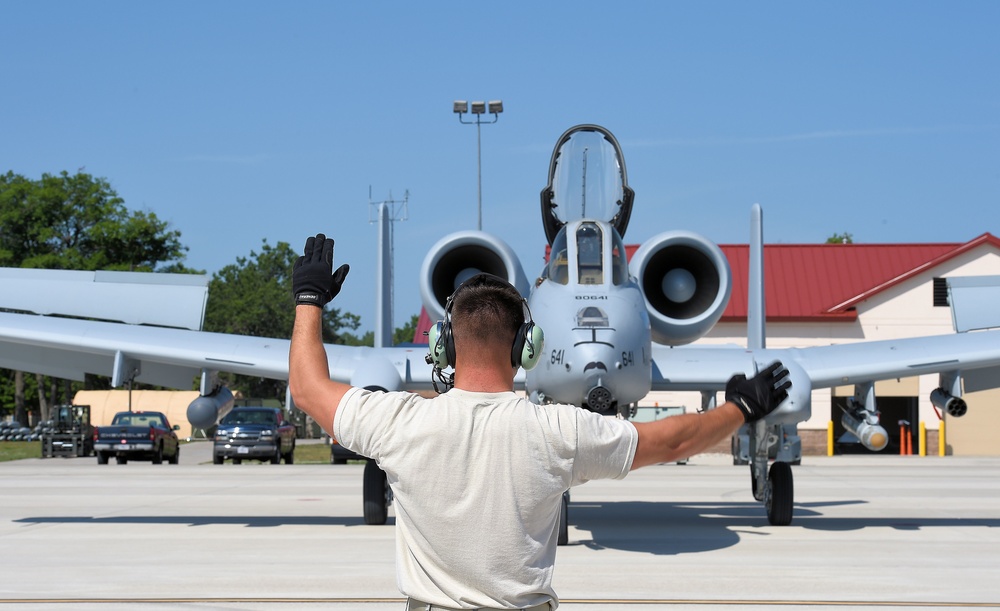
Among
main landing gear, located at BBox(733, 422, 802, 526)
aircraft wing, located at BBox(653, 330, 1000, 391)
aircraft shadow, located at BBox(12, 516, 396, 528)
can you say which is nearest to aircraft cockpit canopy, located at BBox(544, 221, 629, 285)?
aircraft wing, located at BBox(653, 330, 1000, 391)

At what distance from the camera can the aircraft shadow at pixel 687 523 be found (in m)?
12.1

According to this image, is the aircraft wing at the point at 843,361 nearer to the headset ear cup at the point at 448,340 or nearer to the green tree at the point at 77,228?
the headset ear cup at the point at 448,340

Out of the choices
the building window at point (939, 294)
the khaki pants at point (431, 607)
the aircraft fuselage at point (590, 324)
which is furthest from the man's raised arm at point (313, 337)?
the building window at point (939, 294)

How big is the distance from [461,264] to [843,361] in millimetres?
4920

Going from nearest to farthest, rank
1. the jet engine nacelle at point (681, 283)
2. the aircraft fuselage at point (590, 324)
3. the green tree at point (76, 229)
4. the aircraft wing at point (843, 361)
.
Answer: the aircraft fuselage at point (590, 324) < the aircraft wing at point (843, 361) < the jet engine nacelle at point (681, 283) < the green tree at point (76, 229)

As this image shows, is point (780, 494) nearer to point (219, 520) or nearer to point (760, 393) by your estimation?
point (219, 520)

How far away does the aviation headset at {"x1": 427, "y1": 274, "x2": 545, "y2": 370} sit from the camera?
3275mm

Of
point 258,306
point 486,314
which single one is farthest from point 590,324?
point 258,306

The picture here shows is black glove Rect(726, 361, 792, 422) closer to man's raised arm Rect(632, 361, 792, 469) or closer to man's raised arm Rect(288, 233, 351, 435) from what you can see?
man's raised arm Rect(632, 361, 792, 469)

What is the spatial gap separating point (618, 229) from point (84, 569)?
6832 mm

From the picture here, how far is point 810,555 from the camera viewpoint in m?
11.1

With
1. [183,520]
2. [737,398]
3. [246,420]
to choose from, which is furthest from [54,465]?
[737,398]

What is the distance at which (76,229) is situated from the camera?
6212 cm

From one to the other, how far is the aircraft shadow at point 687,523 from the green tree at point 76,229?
157 ft
